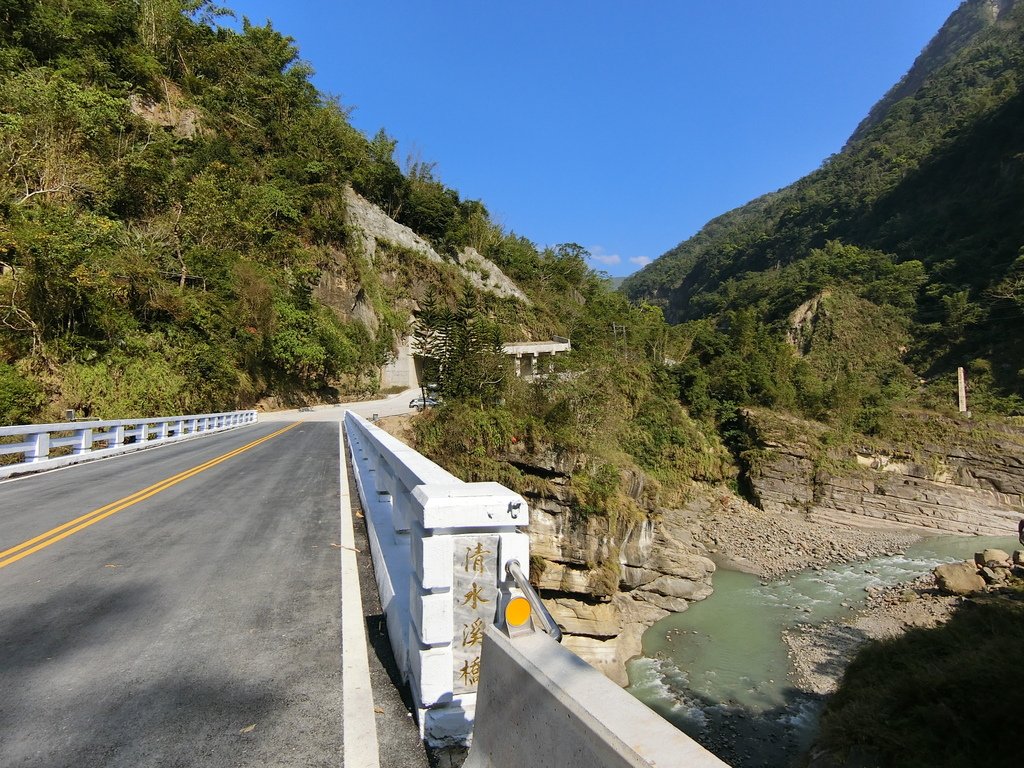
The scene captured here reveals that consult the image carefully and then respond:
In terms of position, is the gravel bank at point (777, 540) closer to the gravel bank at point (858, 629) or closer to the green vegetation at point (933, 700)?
the gravel bank at point (858, 629)

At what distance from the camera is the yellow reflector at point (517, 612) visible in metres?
1.99

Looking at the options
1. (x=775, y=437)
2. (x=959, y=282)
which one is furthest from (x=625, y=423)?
(x=959, y=282)

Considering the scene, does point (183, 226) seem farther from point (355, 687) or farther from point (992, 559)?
point (992, 559)

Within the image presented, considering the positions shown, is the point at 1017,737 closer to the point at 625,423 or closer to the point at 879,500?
the point at 625,423

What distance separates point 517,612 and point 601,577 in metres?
17.0

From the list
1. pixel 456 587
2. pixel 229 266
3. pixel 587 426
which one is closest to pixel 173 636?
pixel 456 587

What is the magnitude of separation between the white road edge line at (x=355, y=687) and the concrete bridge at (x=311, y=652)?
1 centimetres

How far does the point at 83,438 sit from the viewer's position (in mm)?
12719

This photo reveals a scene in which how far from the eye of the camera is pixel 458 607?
2391 millimetres

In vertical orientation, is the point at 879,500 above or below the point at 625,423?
below

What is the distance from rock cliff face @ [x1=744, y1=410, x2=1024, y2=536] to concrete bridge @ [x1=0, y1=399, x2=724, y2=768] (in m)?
33.5

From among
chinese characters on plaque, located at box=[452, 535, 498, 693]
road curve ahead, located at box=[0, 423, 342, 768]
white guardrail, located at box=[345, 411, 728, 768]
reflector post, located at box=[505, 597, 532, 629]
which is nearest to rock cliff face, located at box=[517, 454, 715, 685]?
road curve ahead, located at box=[0, 423, 342, 768]

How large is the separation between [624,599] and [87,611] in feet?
63.6

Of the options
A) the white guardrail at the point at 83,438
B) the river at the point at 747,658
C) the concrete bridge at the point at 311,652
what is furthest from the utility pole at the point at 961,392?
the white guardrail at the point at 83,438
